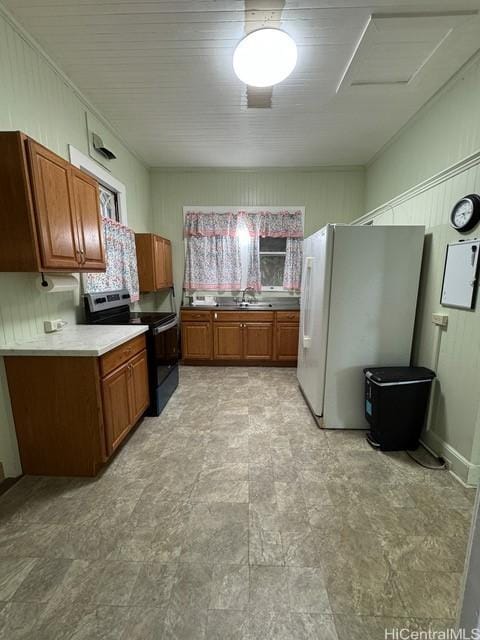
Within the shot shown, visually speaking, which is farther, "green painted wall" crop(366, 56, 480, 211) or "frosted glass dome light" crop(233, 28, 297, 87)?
"green painted wall" crop(366, 56, 480, 211)

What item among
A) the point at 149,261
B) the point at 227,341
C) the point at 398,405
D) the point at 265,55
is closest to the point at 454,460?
the point at 398,405

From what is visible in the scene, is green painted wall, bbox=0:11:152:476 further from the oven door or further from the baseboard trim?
the baseboard trim

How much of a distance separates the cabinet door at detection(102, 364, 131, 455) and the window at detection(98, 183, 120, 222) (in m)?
1.95

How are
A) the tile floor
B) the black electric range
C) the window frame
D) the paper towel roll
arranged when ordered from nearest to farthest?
the tile floor → the paper towel roll → the window frame → the black electric range

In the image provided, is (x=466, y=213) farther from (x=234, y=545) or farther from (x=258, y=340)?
(x=258, y=340)

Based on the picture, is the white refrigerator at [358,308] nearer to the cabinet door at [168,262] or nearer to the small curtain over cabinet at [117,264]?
the small curtain over cabinet at [117,264]

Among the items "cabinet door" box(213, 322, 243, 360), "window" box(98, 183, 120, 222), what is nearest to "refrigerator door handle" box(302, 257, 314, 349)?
"cabinet door" box(213, 322, 243, 360)

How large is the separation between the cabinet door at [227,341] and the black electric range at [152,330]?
1.04 m

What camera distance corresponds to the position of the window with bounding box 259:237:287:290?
14.9 feet

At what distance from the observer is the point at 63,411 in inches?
73.1

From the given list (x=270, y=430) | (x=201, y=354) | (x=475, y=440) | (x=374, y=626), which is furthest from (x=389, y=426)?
(x=201, y=354)

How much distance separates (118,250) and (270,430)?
2.51 metres

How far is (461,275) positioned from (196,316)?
3143 mm

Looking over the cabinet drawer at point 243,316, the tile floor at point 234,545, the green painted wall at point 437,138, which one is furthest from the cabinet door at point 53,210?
the green painted wall at point 437,138
